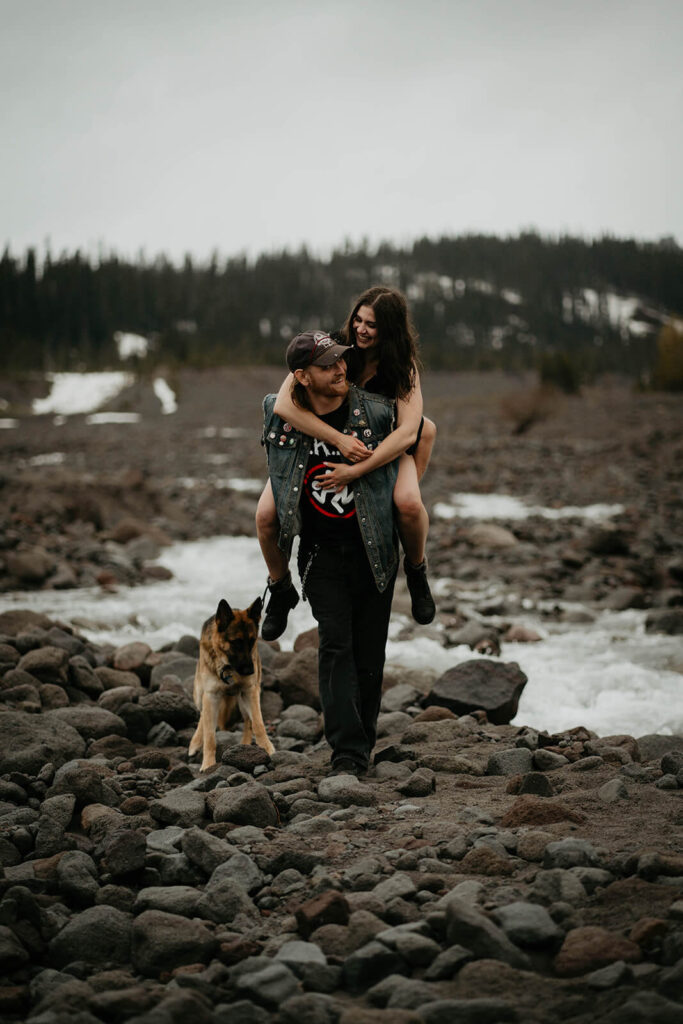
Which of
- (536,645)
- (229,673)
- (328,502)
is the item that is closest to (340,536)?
(328,502)

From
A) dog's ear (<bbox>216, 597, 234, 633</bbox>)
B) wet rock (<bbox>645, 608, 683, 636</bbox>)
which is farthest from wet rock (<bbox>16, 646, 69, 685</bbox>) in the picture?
wet rock (<bbox>645, 608, 683, 636</bbox>)

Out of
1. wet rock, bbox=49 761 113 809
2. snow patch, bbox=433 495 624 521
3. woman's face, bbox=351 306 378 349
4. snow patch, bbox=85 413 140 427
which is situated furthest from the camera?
snow patch, bbox=85 413 140 427

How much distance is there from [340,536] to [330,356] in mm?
1038

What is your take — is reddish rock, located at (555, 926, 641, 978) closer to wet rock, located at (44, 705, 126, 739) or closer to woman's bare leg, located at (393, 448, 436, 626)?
woman's bare leg, located at (393, 448, 436, 626)

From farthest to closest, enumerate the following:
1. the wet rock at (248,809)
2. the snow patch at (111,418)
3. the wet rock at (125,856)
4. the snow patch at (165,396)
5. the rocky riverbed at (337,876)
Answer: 1. the snow patch at (165,396)
2. the snow patch at (111,418)
3. the wet rock at (248,809)
4. the wet rock at (125,856)
5. the rocky riverbed at (337,876)

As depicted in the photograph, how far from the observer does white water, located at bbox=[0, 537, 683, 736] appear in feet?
24.7

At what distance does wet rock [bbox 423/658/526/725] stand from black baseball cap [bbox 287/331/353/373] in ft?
10.1

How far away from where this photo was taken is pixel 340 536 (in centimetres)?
511

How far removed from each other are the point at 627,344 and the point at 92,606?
136m

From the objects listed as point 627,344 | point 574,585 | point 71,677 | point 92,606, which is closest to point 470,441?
point 574,585

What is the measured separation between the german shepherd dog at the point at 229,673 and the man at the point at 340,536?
2.04ft

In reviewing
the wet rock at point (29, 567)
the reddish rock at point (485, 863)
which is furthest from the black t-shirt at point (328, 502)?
the wet rock at point (29, 567)

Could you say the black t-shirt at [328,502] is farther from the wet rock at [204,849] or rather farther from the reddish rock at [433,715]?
the reddish rock at [433,715]

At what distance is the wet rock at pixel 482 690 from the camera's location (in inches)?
260
